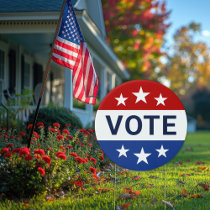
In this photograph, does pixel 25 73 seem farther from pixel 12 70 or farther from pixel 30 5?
→ pixel 30 5

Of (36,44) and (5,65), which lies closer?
(5,65)

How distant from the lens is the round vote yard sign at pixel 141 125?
13.0 feet

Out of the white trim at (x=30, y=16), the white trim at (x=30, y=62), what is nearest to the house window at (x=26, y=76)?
the white trim at (x=30, y=62)

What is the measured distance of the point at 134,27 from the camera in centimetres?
2528

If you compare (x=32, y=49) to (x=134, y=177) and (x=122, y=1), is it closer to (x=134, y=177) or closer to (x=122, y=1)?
(x=134, y=177)

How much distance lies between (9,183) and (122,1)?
69.3 feet

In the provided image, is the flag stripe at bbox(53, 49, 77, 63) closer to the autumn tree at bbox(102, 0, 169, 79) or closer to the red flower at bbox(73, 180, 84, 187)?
the red flower at bbox(73, 180, 84, 187)

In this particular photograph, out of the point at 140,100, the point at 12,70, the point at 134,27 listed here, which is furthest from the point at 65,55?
the point at 134,27

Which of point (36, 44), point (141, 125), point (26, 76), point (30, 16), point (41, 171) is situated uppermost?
point (30, 16)

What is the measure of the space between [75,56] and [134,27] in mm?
20758

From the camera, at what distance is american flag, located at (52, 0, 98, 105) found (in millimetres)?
5133

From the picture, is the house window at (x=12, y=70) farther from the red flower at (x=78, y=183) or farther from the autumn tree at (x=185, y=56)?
the autumn tree at (x=185, y=56)

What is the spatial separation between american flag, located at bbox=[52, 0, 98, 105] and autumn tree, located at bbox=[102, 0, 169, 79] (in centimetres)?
1891

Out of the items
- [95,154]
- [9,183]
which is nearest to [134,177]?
[95,154]
